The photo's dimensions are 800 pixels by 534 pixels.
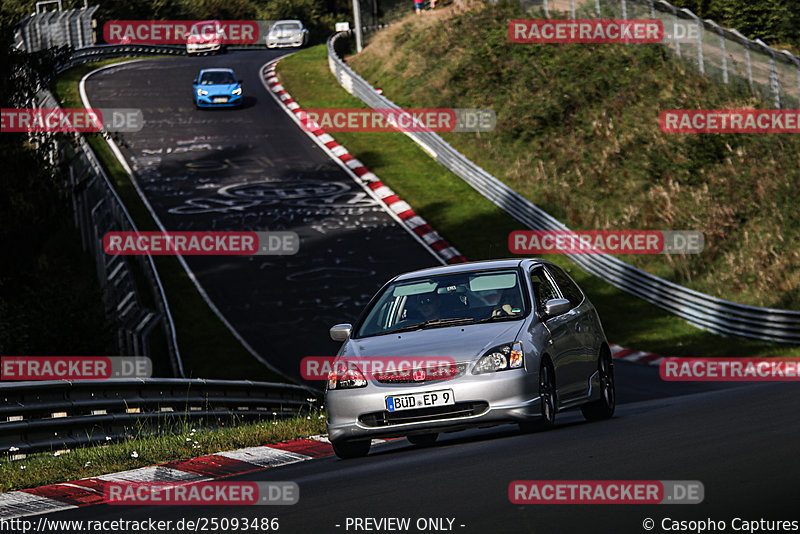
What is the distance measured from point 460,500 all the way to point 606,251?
24671mm

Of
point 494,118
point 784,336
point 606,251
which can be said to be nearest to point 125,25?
point 494,118

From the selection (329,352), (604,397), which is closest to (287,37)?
(329,352)

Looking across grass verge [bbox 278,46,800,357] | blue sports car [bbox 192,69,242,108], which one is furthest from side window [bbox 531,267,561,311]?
blue sports car [bbox 192,69,242,108]

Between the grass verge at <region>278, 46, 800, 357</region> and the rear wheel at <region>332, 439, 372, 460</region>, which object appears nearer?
the rear wheel at <region>332, 439, 372, 460</region>

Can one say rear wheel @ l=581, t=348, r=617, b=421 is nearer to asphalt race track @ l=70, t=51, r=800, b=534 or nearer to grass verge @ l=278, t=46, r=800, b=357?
asphalt race track @ l=70, t=51, r=800, b=534

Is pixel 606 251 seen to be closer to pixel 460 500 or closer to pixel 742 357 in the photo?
pixel 742 357

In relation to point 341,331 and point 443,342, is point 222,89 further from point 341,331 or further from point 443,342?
point 443,342

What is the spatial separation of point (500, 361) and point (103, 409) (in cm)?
433

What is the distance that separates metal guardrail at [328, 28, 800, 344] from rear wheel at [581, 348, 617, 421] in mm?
11745

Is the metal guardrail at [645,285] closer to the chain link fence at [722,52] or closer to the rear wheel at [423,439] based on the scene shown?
the chain link fence at [722,52]

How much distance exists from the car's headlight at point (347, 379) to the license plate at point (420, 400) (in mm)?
308

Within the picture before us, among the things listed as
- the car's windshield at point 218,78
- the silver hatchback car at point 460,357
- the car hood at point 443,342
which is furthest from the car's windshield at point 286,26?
the car hood at point 443,342

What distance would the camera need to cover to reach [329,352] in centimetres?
2328

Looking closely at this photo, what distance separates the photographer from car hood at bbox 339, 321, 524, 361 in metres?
9.68
